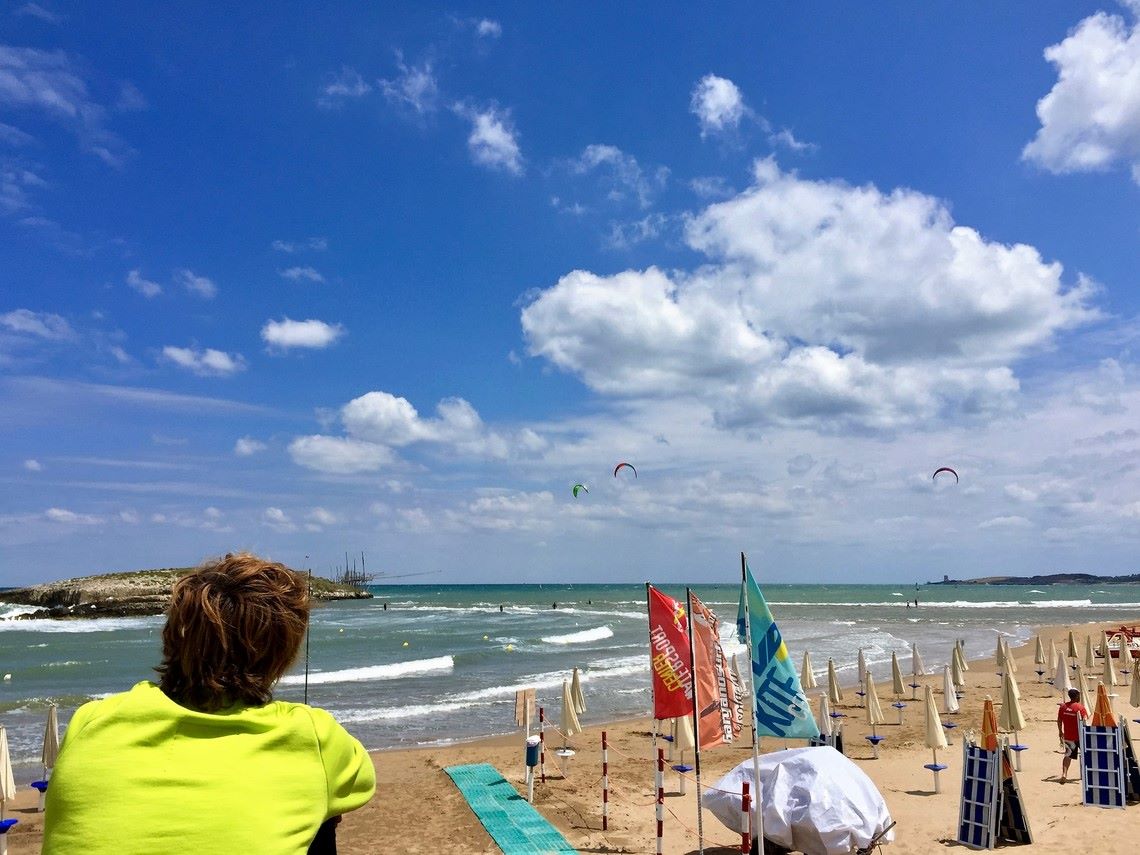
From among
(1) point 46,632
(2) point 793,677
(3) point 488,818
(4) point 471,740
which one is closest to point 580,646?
(4) point 471,740

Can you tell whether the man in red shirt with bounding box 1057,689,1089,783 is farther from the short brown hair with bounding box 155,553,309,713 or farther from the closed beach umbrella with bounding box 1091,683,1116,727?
the short brown hair with bounding box 155,553,309,713

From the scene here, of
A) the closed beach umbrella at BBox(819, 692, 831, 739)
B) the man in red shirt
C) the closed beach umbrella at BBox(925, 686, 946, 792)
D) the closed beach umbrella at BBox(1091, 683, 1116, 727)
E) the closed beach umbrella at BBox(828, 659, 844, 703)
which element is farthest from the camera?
the closed beach umbrella at BBox(828, 659, 844, 703)

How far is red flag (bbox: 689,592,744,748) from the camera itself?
8516mm

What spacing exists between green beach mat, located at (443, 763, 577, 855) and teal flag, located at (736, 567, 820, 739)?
4.25 meters

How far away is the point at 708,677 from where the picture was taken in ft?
28.2

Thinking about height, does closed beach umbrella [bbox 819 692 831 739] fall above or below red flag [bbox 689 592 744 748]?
below

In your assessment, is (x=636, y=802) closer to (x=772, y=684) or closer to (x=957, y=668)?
(x=772, y=684)

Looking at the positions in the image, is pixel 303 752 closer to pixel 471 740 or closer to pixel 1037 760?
pixel 1037 760

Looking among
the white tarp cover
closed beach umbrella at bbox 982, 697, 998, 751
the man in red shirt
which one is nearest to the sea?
the white tarp cover

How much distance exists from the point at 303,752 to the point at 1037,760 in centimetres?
1722

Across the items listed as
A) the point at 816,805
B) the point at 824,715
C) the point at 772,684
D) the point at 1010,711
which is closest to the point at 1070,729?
the point at 1010,711

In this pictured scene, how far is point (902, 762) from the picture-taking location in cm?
1548

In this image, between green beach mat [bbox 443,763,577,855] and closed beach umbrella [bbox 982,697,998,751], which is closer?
closed beach umbrella [bbox 982,697,998,751]

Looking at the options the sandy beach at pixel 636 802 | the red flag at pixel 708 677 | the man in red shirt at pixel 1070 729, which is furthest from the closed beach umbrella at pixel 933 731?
the red flag at pixel 708 677
